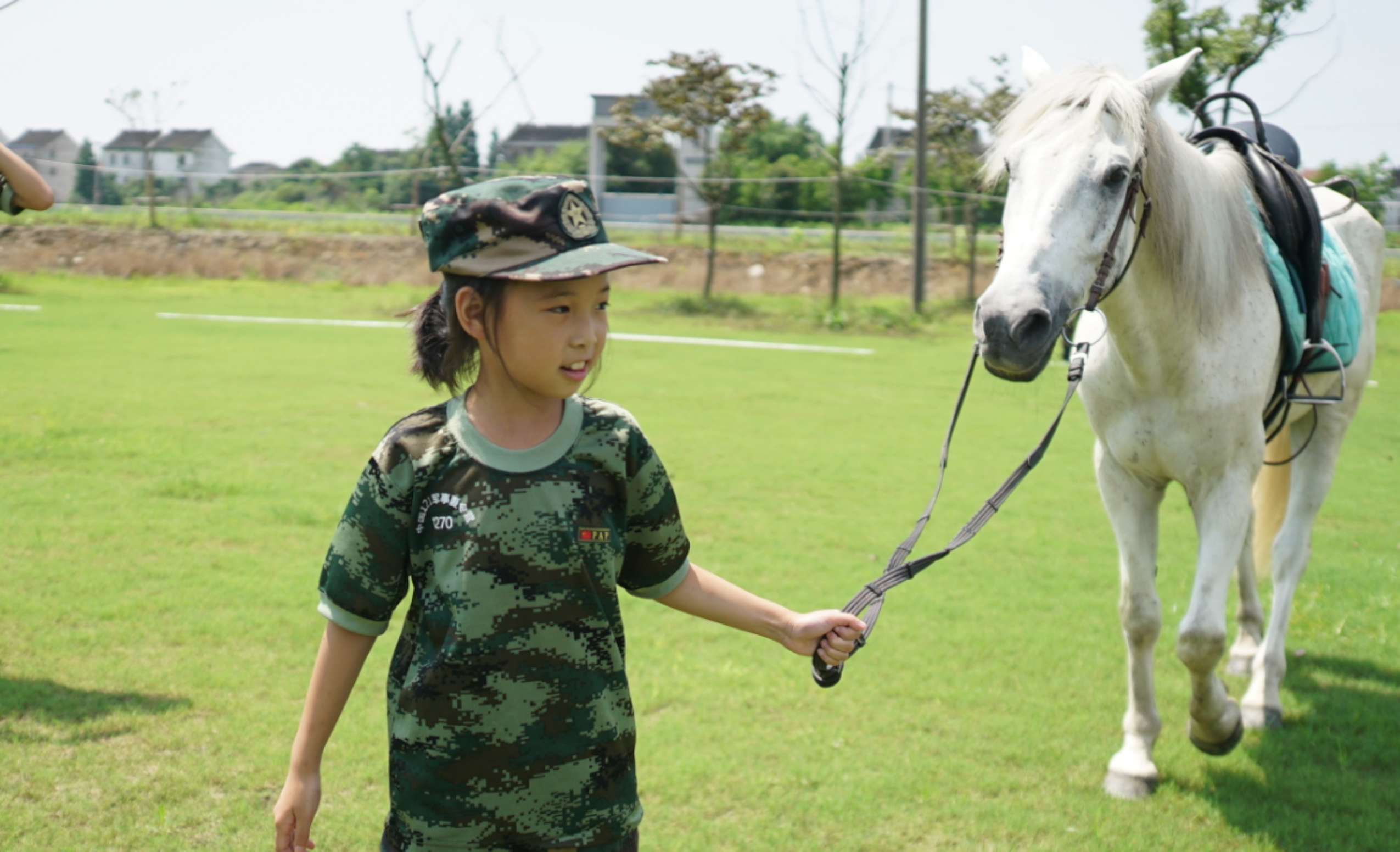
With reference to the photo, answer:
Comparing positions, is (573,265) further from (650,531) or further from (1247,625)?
(1247,625)

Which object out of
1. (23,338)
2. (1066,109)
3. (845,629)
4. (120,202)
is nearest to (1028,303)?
(1066,109)

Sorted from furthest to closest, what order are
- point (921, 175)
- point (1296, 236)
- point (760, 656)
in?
point (921, 175), point (760, 656), point (1296, 236)

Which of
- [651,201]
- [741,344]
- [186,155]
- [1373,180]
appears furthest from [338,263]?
[186,155]

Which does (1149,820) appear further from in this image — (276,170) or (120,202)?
(276,170)

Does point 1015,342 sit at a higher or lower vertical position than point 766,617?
higher

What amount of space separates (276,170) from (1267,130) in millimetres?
61026

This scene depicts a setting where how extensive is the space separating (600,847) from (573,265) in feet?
2.89

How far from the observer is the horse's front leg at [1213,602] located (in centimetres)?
337

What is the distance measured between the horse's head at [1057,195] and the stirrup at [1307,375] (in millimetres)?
1081

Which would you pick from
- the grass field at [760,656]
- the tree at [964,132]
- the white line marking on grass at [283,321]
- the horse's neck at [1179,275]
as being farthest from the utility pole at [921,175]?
the horse's neck at [1179,275]

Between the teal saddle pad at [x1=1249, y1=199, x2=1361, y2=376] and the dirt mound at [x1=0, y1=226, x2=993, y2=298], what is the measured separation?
17.8m

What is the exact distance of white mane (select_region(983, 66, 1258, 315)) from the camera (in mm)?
2998

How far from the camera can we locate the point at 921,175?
63.5ft

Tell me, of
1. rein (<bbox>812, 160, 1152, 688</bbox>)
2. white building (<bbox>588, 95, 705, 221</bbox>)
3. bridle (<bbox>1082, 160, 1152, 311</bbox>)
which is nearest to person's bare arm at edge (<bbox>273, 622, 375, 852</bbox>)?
rein (<bbox>812, 160, 1152, 688</bbox>)
